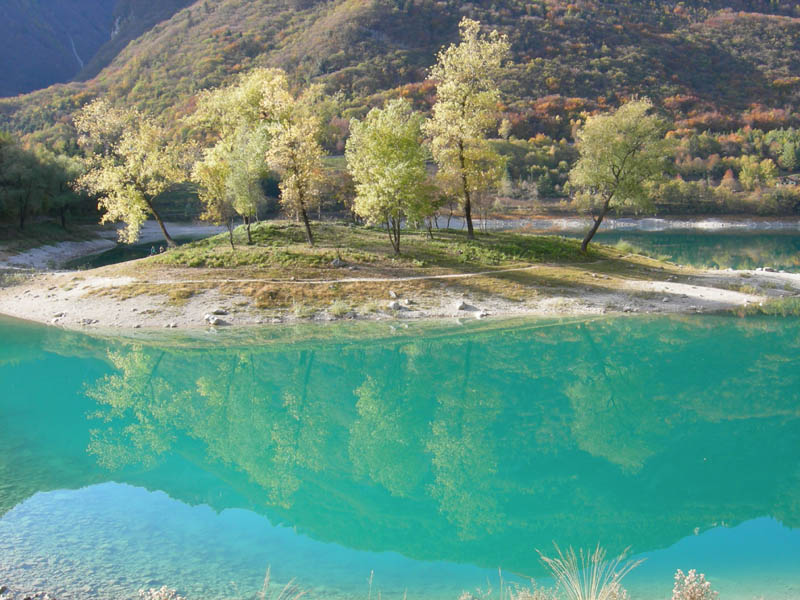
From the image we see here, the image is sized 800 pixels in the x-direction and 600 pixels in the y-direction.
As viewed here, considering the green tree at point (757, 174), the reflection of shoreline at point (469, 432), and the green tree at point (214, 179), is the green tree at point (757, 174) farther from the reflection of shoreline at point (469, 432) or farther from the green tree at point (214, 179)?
the green tree at point (214, 179)

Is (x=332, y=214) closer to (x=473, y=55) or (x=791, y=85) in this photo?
(x=473, y=55)

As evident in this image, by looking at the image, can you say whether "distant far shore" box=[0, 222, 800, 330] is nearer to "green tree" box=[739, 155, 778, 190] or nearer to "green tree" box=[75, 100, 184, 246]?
"green tree" box=[75, 100, 184, 246]

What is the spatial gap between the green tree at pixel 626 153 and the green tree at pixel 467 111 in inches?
244

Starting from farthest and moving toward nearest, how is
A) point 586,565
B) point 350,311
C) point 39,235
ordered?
1. point 39,235
2. point 350,311
3. point 586,565

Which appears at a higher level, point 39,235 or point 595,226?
point 39,235

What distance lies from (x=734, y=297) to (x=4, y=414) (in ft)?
115

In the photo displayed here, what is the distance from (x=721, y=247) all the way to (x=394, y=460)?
211ft

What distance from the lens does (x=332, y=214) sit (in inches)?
3792

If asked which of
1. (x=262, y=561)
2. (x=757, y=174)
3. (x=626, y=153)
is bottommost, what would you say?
(x=262, y=561)

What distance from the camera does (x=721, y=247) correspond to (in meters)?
67.4

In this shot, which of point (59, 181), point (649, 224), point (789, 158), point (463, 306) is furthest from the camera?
point (789, 158)

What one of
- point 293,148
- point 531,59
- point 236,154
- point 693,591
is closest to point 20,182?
point 236,154

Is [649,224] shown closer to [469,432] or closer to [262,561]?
[469,432]

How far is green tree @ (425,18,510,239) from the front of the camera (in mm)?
38281
